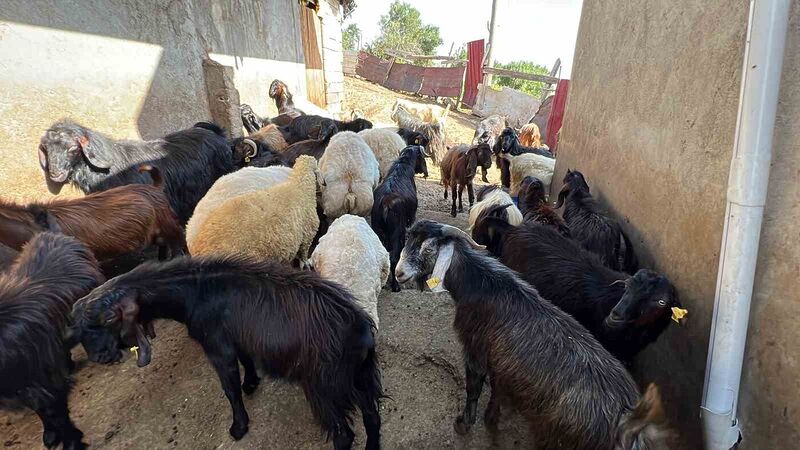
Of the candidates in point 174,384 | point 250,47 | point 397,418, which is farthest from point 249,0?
point 397,418

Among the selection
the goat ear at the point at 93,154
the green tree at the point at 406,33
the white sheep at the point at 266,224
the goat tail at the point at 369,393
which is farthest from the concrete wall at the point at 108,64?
the green tree at the point at 406,33

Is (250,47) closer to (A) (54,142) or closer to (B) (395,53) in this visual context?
(A) (54,142)

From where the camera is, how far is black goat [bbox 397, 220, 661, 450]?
192cm

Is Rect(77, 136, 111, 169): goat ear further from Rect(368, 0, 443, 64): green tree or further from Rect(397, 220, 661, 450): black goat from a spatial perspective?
Rect(368, 0, 443, 64): green tree

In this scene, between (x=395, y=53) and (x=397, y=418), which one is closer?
(x=397, y=418)

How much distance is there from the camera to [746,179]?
1881 mm

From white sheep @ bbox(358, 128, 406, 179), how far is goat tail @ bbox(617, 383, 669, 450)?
18.1 ft

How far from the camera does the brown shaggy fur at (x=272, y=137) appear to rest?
723cm

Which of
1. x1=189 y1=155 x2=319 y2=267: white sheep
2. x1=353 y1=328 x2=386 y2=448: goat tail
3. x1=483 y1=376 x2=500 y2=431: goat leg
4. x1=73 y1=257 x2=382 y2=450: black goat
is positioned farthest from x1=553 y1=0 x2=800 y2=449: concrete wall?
x1=189 y1=155 x2=319 y2=267: white sheep

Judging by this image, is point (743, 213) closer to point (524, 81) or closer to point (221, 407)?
point (221, 407)

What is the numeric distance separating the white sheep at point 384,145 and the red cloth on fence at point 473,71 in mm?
14000

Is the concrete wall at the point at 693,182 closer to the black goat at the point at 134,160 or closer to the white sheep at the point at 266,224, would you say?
the white sheep at the point at 266,224

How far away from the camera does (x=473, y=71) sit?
19906 mm

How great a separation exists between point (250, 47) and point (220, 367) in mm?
8180
